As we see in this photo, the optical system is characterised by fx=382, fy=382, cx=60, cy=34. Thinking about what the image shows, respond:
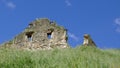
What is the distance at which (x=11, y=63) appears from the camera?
28.0ft

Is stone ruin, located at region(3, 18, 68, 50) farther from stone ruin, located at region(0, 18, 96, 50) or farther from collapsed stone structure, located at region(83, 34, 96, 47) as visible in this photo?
collapsed stone structure, located at region(83, 34, 96, 47)

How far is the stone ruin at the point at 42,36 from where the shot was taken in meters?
29.1

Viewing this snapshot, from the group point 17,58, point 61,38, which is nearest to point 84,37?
point 61,38

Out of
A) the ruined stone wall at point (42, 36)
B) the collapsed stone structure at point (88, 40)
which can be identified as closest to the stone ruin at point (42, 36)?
the ruined stone wall at point (42, 36)

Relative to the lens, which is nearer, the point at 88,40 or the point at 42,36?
the point at 88,40

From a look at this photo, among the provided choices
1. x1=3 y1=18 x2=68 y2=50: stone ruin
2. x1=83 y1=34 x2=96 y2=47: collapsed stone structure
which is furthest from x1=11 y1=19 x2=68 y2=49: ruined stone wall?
x1=83 y1=34 x2=96 y2=47: collapsed stone structure

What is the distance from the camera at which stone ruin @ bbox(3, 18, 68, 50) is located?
29.1 metres

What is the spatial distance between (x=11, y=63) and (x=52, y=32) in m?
21.1

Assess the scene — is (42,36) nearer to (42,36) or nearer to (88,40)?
(42,36)

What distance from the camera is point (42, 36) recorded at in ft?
98.2

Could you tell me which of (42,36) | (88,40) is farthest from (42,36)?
(88,40)

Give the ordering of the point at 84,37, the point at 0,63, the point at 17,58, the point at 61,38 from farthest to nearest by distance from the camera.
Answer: the point at 61,38
the point at 84,37
the point at 17,58
the point at 0,63

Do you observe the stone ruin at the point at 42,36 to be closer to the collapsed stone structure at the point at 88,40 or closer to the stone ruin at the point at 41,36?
the stone ruin at the point at 41,36

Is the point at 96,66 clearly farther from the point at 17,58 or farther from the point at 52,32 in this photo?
the point at 52,32
